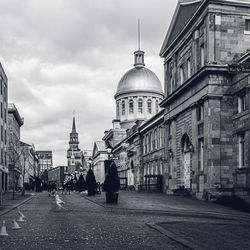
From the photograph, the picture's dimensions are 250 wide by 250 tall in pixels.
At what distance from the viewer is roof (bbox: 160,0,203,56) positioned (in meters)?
42.8

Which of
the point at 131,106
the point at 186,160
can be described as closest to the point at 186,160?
the point at 186,160

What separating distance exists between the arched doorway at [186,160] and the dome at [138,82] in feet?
237

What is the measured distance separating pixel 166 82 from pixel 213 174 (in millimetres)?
16599

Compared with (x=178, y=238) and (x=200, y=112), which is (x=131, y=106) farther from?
(x=178, y=238)

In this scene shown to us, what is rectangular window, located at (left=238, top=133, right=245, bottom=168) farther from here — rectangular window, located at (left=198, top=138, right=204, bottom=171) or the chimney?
the chimney

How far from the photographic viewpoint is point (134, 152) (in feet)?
262

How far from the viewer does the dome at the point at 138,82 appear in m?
118

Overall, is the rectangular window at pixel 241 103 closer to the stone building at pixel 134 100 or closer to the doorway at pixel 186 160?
the doorway at pixel 186 160

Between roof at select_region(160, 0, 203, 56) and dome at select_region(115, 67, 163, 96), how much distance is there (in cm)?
6636

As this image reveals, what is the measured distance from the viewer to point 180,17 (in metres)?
46.7

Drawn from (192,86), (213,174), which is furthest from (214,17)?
(213,174)

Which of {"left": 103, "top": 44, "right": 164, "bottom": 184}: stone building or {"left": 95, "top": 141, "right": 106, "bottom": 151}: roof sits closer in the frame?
{"left": 103, "top": 44, "right": 164, "bottom": 184}: stone building

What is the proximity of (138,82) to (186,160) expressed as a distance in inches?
2942

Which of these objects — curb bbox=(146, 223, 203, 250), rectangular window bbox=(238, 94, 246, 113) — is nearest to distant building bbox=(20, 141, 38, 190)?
rectangular window bbox=(238, 94, 246, 113)
